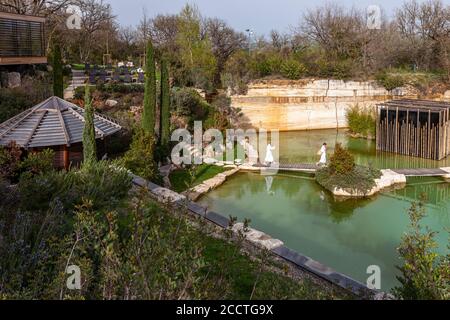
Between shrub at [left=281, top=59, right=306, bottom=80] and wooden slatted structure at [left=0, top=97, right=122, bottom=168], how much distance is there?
47.2 feet

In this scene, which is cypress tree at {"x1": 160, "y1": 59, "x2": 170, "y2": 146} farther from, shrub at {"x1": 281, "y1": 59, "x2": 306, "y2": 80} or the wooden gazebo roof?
shrub at {"x1": 281, "y1": 59, "x2": 306, "y2": 80}

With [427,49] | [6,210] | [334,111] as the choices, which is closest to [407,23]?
[427,49]

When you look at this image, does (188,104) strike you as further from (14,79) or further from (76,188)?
(76,188)

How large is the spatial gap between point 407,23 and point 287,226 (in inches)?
1188

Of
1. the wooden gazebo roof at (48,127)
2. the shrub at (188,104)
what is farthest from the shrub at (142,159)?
the shrub at (188,104)

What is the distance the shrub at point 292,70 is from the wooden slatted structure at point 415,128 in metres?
6.67

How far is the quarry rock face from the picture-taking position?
2288cm

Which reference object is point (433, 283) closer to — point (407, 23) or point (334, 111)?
point (334, 111)

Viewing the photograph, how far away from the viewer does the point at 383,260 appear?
774cm

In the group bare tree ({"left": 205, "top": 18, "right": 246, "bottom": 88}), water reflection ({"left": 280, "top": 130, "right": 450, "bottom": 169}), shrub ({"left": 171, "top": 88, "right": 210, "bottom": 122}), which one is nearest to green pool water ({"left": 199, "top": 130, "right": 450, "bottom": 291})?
water reflection ({"left": 280, "top": 130, "right": 450, "bottom": 169})

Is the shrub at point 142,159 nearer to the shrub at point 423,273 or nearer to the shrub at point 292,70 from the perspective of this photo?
the shrub at point 423,273

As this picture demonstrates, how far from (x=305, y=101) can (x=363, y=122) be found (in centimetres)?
401

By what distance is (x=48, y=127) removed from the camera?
10.9 metres

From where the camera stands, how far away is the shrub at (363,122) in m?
20.0
